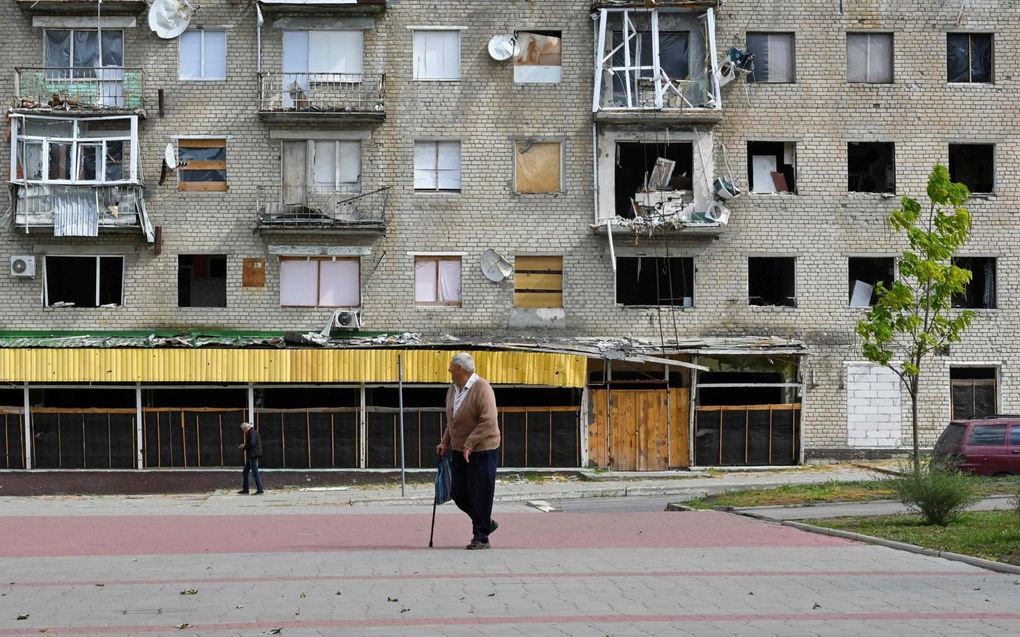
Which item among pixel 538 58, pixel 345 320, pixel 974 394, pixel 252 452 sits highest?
pixel 538 58

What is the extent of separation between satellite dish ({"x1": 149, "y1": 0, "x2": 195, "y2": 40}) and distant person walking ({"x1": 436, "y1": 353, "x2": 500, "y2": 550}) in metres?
21.7

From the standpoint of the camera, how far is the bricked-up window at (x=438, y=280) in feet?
104

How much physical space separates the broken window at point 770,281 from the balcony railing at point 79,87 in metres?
15.9

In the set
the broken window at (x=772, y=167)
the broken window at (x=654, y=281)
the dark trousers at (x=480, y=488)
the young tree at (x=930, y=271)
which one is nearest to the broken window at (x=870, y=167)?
the broken window at (x=772, y=167)

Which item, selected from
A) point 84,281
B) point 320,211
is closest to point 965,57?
point 320,211

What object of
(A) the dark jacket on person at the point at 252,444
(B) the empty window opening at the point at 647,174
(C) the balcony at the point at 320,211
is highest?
(B) the empty window opening at the point at 647,174

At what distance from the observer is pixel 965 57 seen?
32406mm

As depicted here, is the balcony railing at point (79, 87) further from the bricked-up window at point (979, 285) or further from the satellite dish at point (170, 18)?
the bricked-up window at point (979, 285)

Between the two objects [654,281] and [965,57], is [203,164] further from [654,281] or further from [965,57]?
[965,57]

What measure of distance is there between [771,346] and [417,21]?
11879 mm

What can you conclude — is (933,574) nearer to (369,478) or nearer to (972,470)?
(972,470)

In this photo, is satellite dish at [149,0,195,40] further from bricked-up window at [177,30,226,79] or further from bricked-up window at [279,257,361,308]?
bricked-up window at [279,257,361,308]

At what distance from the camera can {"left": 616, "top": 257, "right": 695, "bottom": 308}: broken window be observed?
32.1 m

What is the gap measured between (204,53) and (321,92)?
317cm
